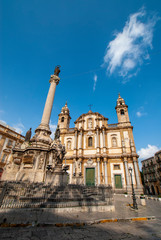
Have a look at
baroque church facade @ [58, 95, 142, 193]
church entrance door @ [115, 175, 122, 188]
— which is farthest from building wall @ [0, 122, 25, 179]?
church entrance door @ [115, 175, 122, 188]

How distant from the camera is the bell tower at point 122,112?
2673 cm

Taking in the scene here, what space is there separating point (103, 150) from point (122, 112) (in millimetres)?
10199

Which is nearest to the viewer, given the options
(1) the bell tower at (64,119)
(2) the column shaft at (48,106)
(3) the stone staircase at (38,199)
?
(3) the stone staircase at (38,199)

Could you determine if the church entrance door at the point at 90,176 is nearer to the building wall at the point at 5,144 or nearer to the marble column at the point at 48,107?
the marble column at the point at 48,107

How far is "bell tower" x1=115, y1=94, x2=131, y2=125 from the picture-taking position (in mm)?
26734

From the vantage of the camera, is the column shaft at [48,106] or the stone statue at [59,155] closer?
the stone statue at [59,155]

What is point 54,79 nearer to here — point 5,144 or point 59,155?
point 59,155

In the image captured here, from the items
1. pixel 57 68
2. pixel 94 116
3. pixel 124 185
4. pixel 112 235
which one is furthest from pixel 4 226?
pixel 94 116

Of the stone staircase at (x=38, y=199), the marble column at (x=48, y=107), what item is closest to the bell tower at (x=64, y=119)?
the marble column at (x=48, y=107)

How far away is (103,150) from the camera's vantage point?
2395 cm

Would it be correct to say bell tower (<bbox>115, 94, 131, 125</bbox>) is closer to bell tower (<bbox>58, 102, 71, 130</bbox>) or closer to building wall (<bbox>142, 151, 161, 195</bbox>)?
bell tower (<bbox>58, 102, 71, 130</bbox>)

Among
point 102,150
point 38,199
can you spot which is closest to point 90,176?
point 102,150

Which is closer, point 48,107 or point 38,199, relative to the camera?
point 38,199

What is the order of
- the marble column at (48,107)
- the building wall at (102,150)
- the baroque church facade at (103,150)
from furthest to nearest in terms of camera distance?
the building wall at (102,150), the baroque church facade at (103,150), the marble column at (48,107)
